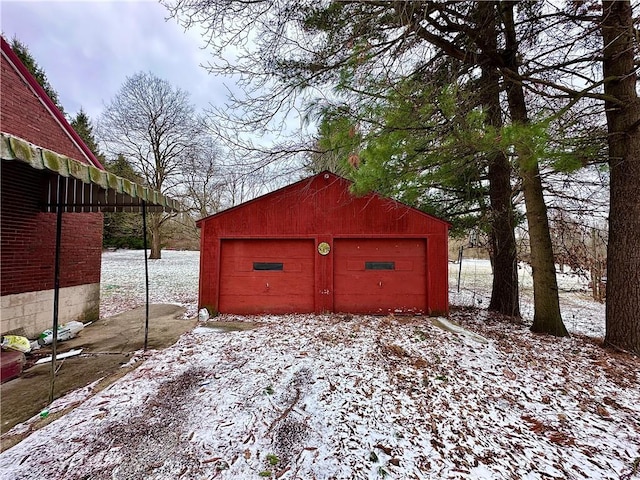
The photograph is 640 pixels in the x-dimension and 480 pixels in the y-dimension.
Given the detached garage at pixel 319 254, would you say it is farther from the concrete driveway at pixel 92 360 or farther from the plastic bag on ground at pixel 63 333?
the plastic bag on ground at pixel 63 333

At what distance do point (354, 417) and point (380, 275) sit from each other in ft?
13.9

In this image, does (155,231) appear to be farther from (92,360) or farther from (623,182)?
(623,182)

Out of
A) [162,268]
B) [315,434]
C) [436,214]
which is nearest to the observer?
[315,434]

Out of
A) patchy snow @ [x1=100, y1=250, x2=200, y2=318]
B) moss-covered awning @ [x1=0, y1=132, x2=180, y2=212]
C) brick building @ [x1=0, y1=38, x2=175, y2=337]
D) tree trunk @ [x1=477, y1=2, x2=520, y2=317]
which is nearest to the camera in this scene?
moss-covered awning @ [x1=0, y1=132, x2=180, y2=212]

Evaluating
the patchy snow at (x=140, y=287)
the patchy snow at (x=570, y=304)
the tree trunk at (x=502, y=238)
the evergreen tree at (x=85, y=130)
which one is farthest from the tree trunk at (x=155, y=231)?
the tree trunk at (x=502, y=238)

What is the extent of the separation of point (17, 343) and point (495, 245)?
9630 millimetres

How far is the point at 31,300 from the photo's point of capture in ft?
16.4

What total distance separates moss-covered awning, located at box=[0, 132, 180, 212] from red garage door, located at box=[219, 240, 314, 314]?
2.09 meters

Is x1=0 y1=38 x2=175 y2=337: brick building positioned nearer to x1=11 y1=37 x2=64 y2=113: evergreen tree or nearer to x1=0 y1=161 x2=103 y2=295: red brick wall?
x1=0 y1=161 x2=103 y2=295: red brick wall

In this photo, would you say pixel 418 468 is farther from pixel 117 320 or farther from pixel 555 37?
pixel 117 320

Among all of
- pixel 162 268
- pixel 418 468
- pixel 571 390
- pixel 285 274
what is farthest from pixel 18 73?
pixel 162 268

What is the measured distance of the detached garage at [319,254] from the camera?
655cm

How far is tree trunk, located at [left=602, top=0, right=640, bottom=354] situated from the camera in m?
3.97

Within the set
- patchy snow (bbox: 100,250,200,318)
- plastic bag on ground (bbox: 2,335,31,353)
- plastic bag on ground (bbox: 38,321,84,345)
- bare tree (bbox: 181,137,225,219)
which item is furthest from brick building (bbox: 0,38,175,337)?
bare tree (bbox: 181,137,225,219)
